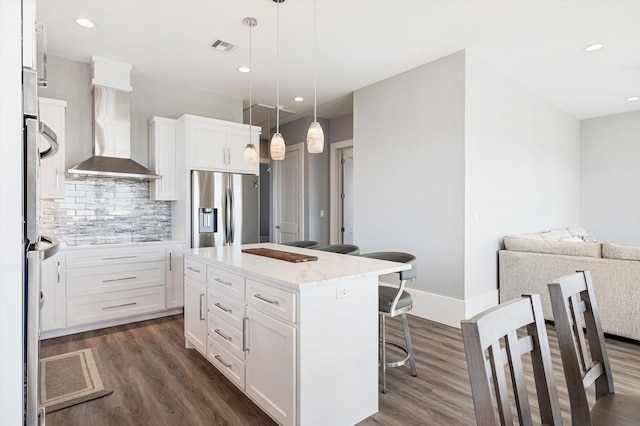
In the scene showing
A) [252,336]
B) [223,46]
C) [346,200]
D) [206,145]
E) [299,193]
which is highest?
[223,46]

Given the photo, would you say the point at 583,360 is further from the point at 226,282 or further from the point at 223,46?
the point at 223,46

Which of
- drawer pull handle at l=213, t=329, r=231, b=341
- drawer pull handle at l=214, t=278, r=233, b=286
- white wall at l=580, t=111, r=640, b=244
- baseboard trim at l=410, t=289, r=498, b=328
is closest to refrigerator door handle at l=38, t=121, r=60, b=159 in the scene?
drawer pull handle at l=214, t=278, r=233, b=286

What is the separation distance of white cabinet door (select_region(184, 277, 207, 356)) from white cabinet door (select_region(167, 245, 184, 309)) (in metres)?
1.11

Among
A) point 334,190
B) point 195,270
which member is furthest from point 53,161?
point 334,190

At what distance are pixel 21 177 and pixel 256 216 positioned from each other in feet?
12.7

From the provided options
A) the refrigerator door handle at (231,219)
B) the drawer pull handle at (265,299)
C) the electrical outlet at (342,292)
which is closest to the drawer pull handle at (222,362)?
the drawer pull handle at (265,299)

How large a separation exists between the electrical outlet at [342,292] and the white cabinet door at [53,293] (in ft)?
9.62

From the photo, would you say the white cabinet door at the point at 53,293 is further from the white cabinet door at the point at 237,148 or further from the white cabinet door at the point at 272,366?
the white cabinet door at the point at 272,366

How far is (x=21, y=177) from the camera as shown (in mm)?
860

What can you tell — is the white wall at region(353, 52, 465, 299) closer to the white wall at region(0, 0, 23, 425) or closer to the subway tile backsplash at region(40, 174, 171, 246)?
the subway tile backsplash at region(40, 174, 171, 246)

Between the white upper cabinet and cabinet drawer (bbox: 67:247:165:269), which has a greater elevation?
the white upper cabinet

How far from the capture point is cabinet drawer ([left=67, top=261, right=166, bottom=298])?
11.3 ft

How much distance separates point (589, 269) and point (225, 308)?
3.45 metres

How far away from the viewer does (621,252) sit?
3.27 meters
